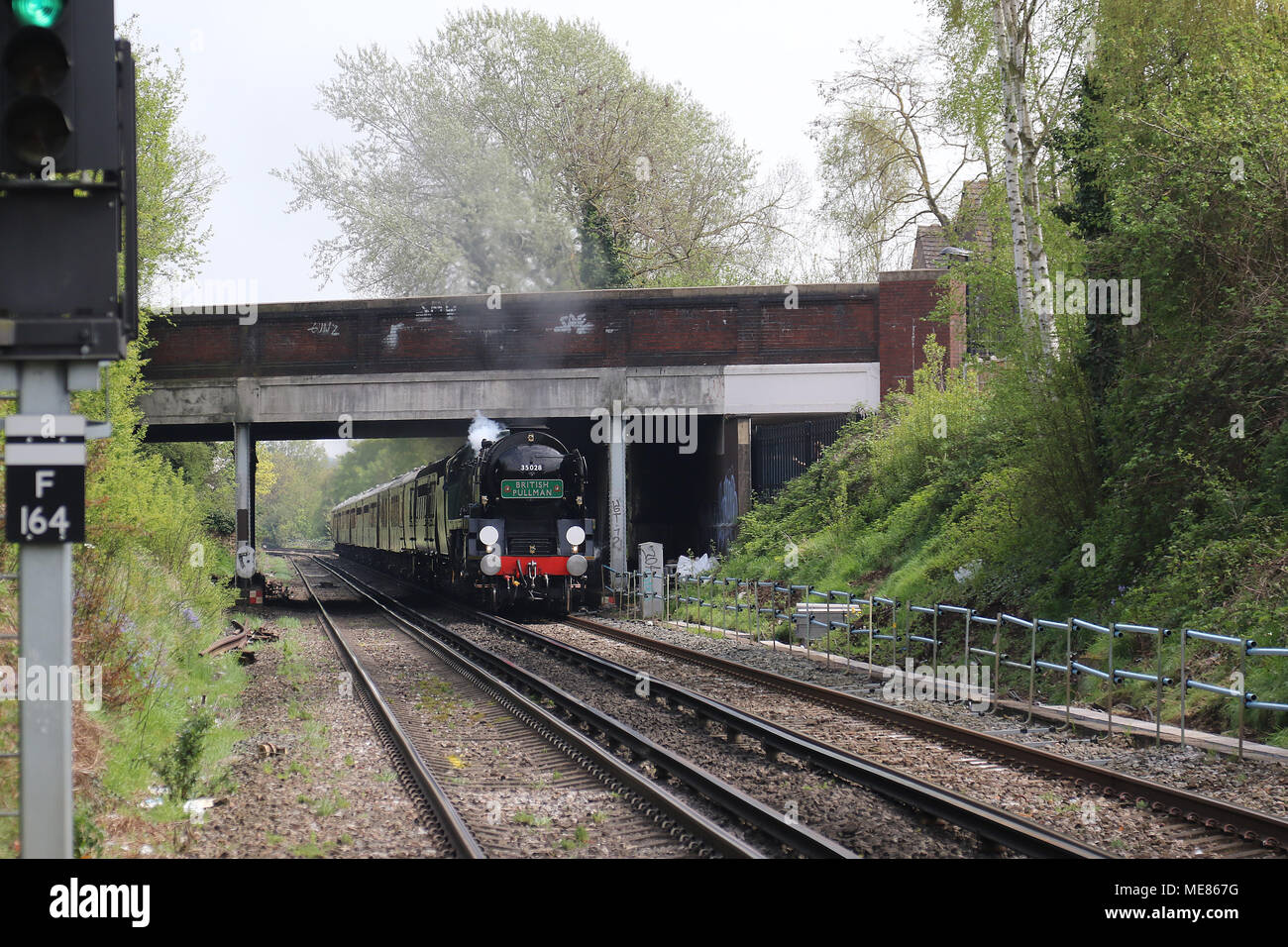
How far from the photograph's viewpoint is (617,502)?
27.7 m

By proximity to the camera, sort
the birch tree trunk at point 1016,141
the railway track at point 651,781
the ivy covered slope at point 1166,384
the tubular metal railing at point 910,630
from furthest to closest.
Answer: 1. the birch tree trunk at point 1016,141
2. the ivy covered slope at point 1166,384
3. the tubular metal railing at point 910,630
4. the railway track at point 651,781

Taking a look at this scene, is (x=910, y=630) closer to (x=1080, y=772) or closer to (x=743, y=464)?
(x=1080, y=772)

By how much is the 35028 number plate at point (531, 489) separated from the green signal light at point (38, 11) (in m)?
19.8

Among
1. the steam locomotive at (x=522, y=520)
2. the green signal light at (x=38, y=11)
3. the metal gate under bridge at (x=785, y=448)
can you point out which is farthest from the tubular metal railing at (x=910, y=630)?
the green signal light at (x=38, y=11)

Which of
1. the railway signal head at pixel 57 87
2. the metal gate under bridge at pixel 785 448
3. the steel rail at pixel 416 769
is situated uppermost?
the railway signal head at pixel 57 87

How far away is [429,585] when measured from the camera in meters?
35.5

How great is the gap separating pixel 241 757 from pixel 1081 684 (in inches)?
347

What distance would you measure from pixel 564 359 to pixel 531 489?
4.78 m

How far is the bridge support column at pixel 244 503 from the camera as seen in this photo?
27875mm

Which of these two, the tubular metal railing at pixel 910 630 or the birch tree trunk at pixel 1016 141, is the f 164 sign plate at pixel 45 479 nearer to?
the tubular metal railing at pixel 910 630

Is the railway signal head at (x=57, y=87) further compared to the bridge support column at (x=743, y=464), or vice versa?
the bridge support column at (x=743, y=464)
